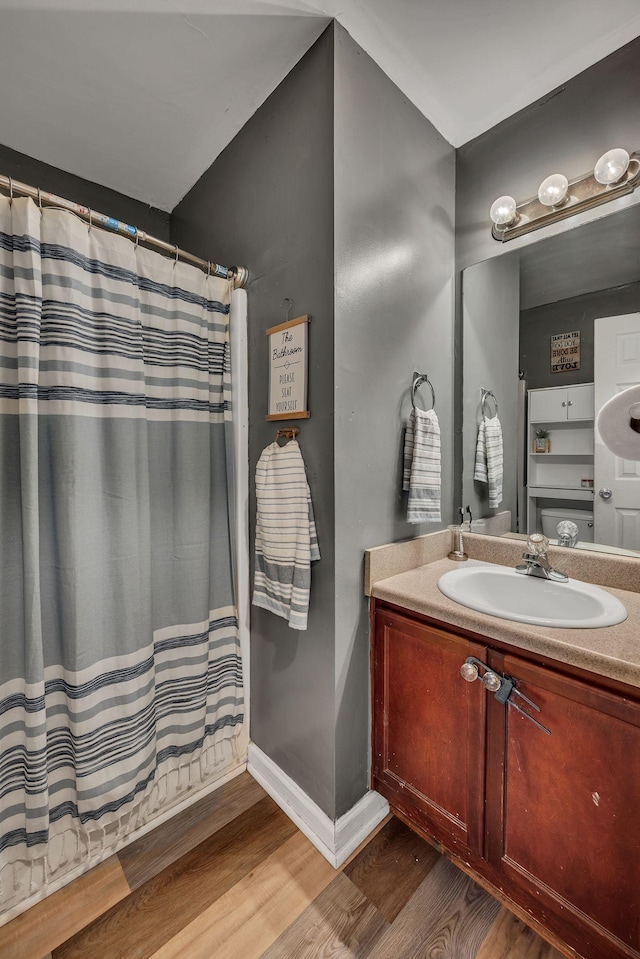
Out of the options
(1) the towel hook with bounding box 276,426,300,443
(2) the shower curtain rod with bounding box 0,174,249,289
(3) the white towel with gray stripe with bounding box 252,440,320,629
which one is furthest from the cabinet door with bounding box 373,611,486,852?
(2) the shower curtain rod with bounding box 0,174,249,289

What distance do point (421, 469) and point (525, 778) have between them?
0.89m

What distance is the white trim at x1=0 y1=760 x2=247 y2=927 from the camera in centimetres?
113

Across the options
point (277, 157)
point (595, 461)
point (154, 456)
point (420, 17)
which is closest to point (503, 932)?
point (595, 461)

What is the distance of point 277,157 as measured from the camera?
4.55ft

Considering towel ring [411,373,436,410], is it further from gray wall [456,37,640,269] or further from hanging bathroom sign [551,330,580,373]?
gray wall [456,37,640,269]

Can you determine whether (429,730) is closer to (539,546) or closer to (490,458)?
(539,546)

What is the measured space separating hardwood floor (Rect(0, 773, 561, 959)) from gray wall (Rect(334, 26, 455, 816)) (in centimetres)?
20

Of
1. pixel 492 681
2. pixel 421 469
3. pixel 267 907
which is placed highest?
pixel 421 469

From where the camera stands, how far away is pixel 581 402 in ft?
4.42

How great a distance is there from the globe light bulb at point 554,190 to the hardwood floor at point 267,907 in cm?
213

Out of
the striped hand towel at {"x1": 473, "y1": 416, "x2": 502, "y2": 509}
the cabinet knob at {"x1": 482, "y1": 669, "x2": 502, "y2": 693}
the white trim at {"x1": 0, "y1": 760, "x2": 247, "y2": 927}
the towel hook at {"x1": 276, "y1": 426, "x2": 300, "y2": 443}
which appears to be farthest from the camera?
the striped hand towel at {"x1": 473, "y1": 416, "x2": 502, "y2": 509}

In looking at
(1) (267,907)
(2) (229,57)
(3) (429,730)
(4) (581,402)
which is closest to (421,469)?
(4) (581,402)

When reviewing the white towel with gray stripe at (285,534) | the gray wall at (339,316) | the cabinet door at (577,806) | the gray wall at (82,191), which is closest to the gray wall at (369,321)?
the gray wall at (339,316)

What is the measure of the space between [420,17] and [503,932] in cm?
256
